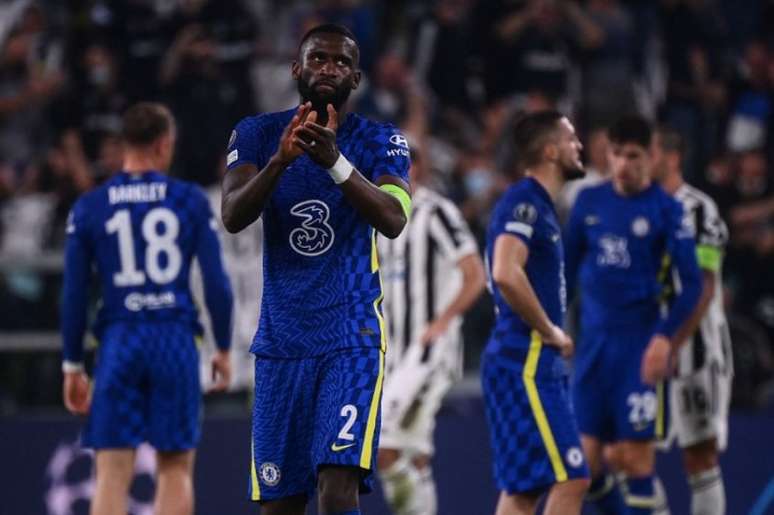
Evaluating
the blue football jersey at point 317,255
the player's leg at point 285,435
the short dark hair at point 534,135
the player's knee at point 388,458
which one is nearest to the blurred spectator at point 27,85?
the player's knee at point 388,458

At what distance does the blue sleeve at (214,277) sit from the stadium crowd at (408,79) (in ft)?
13.7

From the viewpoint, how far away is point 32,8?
45.0ft

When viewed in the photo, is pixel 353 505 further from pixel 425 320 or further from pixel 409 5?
pixel 409 5

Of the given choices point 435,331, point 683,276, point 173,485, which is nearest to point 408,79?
point 435,331

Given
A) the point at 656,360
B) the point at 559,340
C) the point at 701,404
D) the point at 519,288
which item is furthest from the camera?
the point at 701,404

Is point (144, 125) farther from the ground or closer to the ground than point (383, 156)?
farther from the ground

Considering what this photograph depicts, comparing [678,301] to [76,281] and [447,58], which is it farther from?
[447,58]

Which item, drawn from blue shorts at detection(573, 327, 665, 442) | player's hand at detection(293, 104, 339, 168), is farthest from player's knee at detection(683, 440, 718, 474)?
player's hand at detection(293, 104, 339, 168)

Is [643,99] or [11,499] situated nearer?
[11,499]

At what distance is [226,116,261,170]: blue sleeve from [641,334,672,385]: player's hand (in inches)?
130

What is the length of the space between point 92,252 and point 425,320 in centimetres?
232

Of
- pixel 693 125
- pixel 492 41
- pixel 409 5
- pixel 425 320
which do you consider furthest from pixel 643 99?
pixel 425 320

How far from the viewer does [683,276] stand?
8.15m

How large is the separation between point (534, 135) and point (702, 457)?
8.84ft
